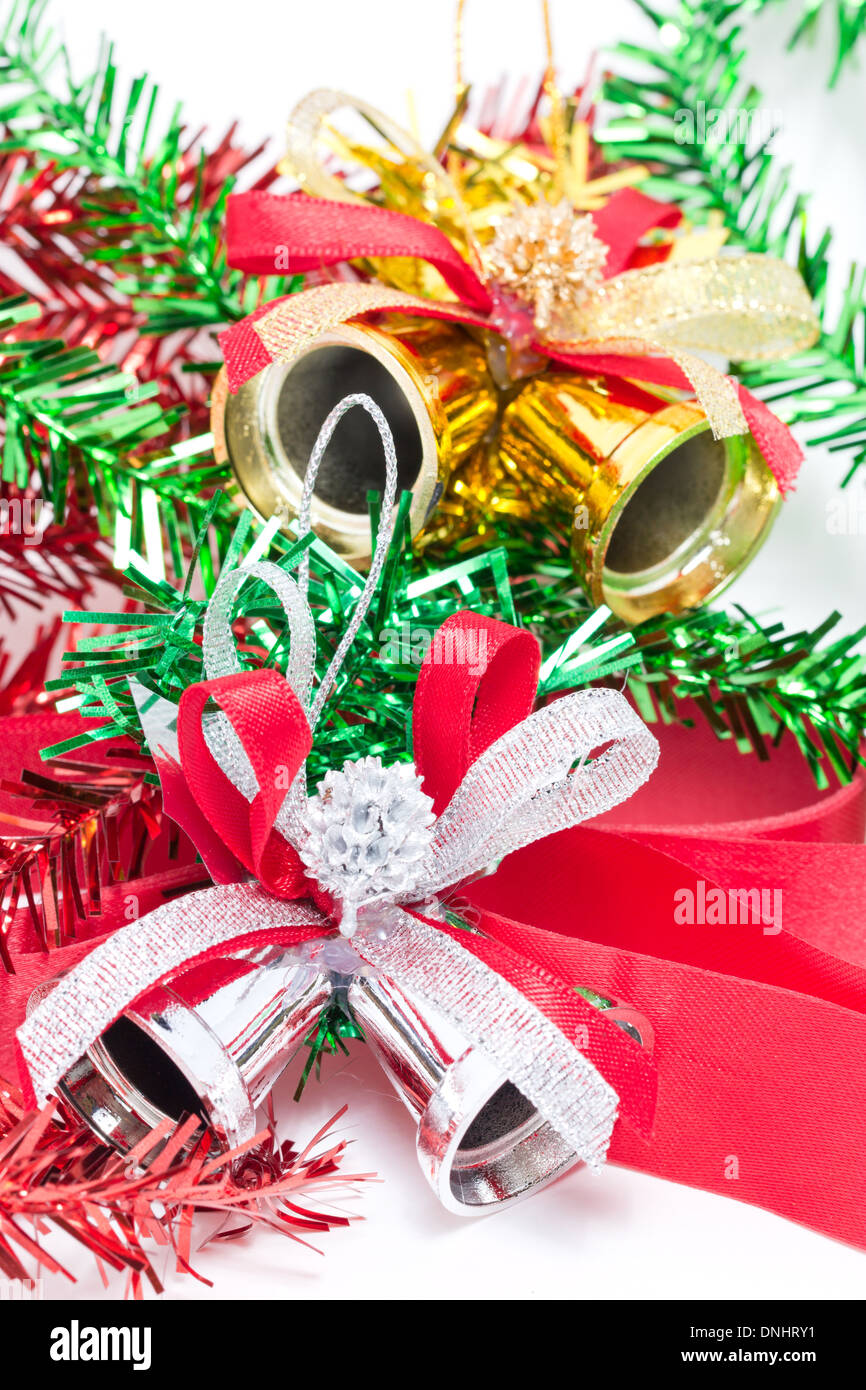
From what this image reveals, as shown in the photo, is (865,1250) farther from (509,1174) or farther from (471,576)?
(471,576)

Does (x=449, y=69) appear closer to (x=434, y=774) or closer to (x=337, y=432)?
(x=337, y=432)

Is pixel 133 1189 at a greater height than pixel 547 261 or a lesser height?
lesser

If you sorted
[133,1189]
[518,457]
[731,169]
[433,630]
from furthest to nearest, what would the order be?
[731,169], [518,457], [433,630], [133,1189]

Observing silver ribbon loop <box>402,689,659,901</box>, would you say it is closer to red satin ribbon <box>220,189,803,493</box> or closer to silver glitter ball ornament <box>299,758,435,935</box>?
silver glitter ball ornament <box>299,758,435,935</box>

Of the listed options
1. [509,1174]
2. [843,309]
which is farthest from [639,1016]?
[843,309]

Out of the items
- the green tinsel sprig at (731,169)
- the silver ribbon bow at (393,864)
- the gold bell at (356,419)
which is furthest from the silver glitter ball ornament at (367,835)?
the green tinsel sprig at (731,169)

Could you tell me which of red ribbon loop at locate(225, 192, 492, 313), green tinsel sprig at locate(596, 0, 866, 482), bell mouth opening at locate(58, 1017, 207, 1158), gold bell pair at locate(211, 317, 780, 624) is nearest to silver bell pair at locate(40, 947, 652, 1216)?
bell mouth opening at locate(58, 1017, 207, 1158)

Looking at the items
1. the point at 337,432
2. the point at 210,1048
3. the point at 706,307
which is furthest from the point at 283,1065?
the point at 706,307

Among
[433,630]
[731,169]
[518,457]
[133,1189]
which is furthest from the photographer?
[731,169]
